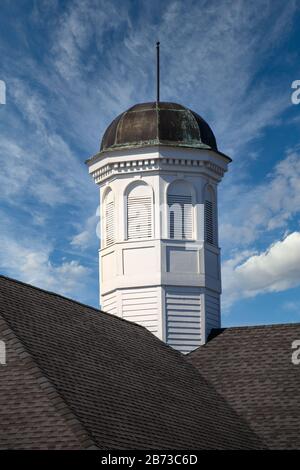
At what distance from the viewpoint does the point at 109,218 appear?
2928 cm

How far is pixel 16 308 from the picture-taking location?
819 inches

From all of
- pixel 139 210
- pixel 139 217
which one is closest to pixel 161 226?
pixel 139 217

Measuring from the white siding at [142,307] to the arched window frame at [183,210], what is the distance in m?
1.68

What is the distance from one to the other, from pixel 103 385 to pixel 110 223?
32.8ft

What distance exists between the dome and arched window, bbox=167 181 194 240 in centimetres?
118

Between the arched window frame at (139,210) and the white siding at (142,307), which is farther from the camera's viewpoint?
the arched window frame at (139,210)

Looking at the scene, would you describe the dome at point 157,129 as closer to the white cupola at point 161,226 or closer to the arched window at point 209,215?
the white cupola at point 161,226

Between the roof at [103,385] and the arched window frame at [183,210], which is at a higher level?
the arched window frame at [183,210]

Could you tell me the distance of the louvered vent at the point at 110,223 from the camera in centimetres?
2900

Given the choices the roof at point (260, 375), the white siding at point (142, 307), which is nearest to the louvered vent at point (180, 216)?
the white siding at point (142, 307)

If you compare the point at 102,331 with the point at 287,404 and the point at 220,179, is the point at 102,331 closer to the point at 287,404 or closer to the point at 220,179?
the point at 287,404

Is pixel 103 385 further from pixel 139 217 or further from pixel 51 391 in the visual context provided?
pixel 139 217

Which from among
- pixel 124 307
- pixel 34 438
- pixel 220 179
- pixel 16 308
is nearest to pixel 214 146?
pixel 220 179
